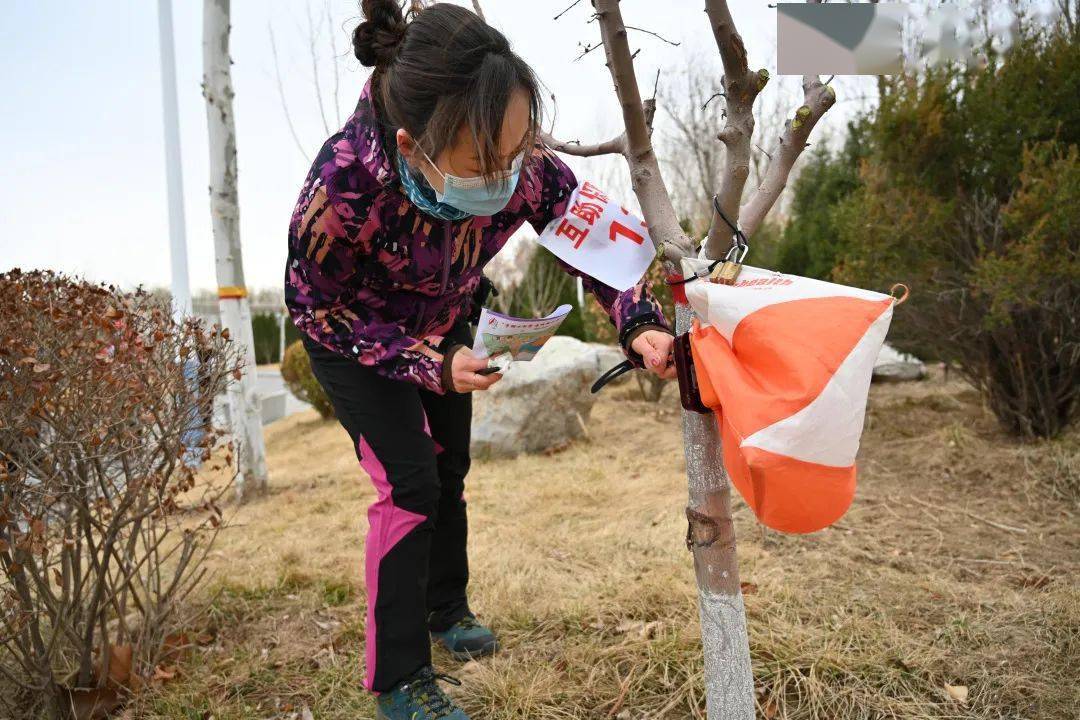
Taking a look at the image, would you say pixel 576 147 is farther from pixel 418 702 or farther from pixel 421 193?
pixel 418 702

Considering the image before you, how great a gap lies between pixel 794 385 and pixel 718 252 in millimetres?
404

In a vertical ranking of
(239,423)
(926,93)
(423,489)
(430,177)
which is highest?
(926,93)

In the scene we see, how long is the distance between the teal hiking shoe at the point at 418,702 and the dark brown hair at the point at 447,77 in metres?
1.21

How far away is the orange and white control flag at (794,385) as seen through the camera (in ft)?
3.69

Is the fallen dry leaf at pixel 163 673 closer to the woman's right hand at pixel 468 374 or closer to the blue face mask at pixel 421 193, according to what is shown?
the woman's right hand at pixel 468 374

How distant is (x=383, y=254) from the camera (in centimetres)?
173

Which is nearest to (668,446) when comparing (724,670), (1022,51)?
(1022,51)

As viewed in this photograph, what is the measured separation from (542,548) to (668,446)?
2.40m

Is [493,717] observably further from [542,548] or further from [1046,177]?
[1046,177]

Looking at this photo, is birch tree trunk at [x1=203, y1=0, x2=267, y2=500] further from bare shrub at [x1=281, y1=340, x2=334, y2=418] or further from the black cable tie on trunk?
the black cable tie on trunk

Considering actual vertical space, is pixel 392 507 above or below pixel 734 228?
below

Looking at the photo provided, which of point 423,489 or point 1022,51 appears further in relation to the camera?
point 1022,51

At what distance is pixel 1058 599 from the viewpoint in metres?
2.24

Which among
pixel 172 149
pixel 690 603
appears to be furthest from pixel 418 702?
pixel 172 149
